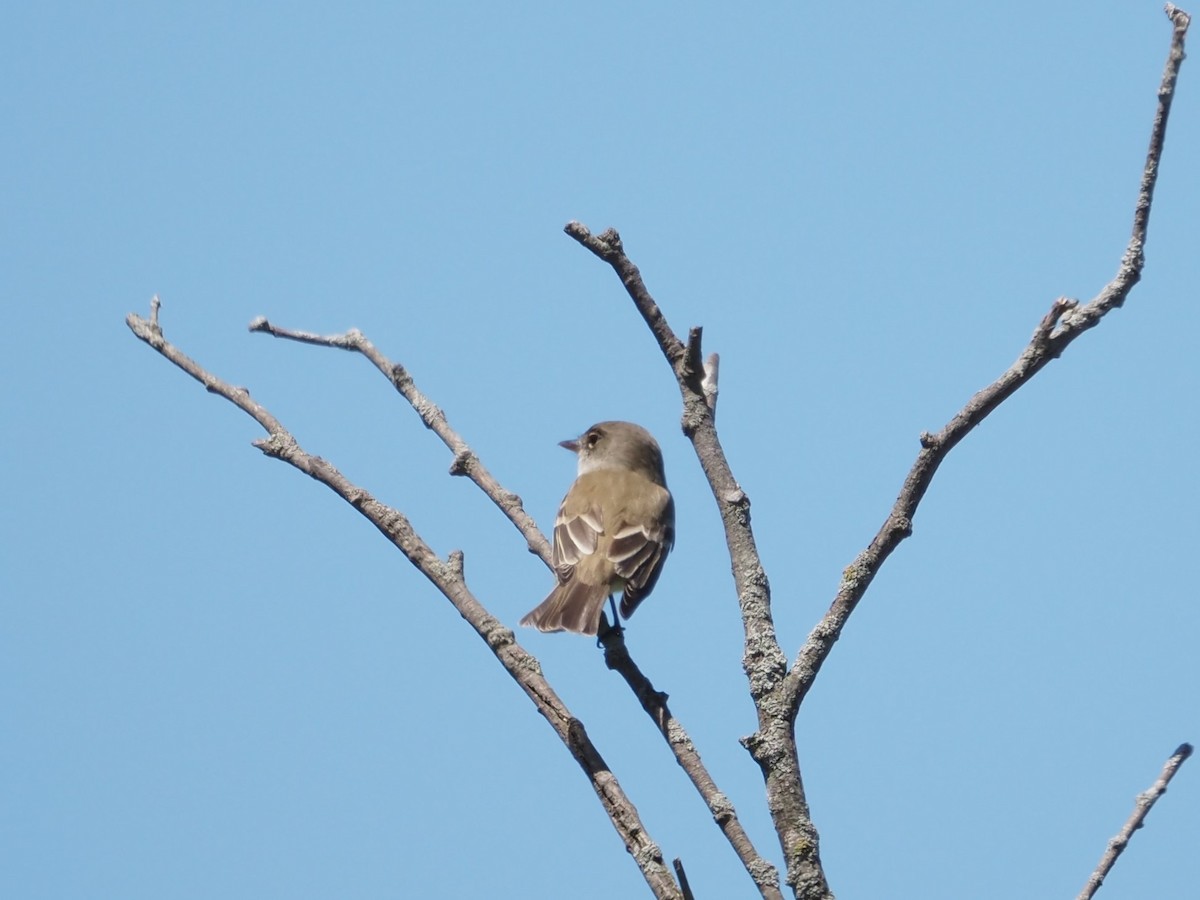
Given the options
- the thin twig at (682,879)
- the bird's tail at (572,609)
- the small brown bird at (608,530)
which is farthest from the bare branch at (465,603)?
the bird's tail at (572,609)

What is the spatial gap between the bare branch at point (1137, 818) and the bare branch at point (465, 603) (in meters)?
0.89

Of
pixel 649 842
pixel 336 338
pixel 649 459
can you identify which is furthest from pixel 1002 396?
pixel 649 459

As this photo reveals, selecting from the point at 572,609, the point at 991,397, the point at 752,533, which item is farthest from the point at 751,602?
the point at 572,609

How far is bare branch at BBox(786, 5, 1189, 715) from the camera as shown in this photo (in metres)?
2.99

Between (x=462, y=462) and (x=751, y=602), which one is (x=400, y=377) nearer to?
(x=462, y=462)

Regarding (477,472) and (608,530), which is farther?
(608,530)

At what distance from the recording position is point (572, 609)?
636 cm

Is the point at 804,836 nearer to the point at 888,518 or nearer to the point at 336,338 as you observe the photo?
the point at 888,518

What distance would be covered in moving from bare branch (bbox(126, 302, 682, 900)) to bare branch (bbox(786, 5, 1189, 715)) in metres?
0.52

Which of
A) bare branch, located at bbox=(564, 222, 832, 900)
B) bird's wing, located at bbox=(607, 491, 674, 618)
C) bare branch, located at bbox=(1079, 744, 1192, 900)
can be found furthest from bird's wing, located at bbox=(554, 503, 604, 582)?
bare branch, located at bbox=(1079, 744, 1192, 900)

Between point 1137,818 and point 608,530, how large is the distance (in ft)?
14.8

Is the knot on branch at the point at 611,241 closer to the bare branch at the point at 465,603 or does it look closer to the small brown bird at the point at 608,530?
the bare branch at the point at 465,603

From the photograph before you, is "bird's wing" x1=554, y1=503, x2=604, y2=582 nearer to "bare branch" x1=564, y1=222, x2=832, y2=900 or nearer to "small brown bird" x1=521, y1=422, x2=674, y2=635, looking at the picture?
"small brown bird" x1=521, y1=422, x2=674, y2=635

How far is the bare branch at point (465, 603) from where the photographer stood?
2996mm
